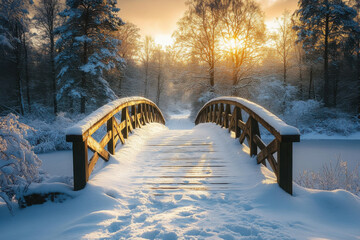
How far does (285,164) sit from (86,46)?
45.1 ft

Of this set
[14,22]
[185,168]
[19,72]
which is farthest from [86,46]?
[185,168]

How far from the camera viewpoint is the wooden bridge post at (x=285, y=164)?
103 inches

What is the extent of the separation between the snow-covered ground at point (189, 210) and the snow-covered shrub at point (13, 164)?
27 cm

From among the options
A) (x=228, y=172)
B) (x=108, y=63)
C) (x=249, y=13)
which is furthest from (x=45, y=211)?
(x=249, y=13)

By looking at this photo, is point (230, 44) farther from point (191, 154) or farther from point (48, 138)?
point (48, 138)

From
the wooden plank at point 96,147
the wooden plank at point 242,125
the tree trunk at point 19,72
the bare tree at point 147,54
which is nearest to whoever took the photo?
the wooden plank at point 96,147

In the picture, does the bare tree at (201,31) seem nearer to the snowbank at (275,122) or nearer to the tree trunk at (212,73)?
the tree trunk at (212,73)

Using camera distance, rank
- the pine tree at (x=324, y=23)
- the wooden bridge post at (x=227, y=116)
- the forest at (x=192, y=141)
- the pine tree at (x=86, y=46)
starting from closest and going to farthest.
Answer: the forest at (x=192, y=141)
the wooden bridge post at (x=227, y=116)
the pine tree at (x=86, y=46)
the pine tree at (x=324, y=23)

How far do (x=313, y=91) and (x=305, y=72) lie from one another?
2829 millimetres

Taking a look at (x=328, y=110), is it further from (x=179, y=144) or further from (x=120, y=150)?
(x=120, y=150)

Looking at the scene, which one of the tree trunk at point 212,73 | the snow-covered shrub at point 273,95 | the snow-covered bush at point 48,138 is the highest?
the tree trunk at point 212,73

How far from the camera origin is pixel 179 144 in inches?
223

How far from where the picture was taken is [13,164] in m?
2.49

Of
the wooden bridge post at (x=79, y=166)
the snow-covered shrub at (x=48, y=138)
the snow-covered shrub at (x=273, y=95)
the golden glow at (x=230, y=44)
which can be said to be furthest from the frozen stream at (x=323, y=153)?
the snow-covered shrub at (x=48, y=138)
